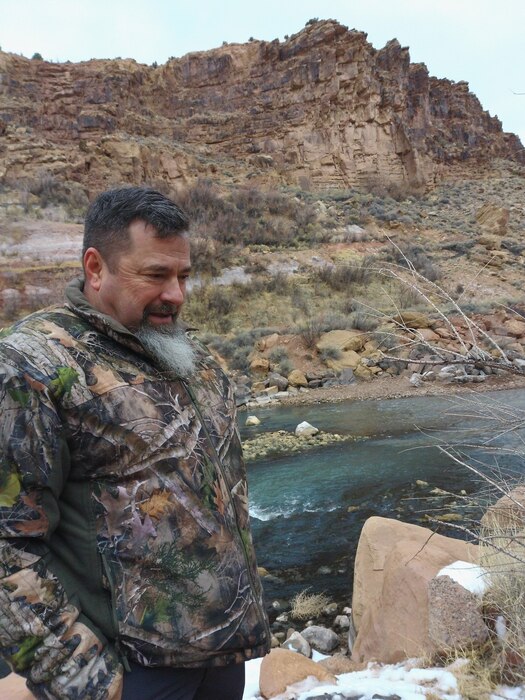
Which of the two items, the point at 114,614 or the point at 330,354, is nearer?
the point at 114,614

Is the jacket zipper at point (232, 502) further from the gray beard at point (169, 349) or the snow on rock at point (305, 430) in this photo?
the snow on rock at point (305, 430)

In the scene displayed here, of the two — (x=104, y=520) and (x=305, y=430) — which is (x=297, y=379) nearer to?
(x=305, y=430)

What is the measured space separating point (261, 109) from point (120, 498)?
3895 centimetres

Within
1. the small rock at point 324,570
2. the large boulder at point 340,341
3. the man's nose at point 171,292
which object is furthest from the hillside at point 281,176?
the man's nose at point 171,292

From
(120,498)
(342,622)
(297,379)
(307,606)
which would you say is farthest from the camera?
(297,379)

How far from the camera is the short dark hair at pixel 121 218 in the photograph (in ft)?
4.04

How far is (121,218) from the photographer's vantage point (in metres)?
1.23

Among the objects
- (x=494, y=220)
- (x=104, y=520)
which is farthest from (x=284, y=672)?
(x=494, y=220)

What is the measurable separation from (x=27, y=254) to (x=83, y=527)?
1729 centimetres

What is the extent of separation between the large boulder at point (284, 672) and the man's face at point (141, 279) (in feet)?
6.26

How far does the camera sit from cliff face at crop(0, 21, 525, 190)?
103ft

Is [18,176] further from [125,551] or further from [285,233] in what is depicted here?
[125,551]

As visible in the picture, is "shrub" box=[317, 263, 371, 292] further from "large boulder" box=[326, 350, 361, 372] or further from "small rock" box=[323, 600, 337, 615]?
"small rock" box=[323, 600, 337, 615]

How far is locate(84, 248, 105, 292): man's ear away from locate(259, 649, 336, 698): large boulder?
2.05m
